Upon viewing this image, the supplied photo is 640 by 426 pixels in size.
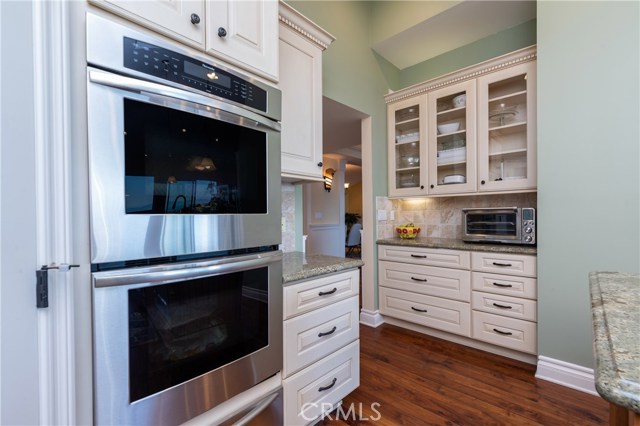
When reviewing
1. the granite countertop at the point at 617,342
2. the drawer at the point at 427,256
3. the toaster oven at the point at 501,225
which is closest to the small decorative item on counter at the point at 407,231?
the drawer at the point at 427,256

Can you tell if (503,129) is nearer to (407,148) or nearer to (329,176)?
(407,148)

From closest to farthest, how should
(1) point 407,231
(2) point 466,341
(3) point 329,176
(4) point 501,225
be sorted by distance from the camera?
(4) point 501,225, (2) point 466,341, (1) point 407,231, (3) point 329,176

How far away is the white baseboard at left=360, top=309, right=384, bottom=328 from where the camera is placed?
9.36 feet

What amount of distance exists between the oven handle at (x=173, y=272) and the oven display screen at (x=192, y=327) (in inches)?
1.0

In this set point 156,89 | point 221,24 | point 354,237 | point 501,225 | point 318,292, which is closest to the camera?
point 156,89

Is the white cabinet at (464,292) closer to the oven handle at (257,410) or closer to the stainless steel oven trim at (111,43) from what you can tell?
the oven handle at (257,410)

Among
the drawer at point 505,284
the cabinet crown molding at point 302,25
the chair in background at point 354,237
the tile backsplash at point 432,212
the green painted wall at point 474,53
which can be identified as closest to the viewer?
the cabinet crown molding at point 302,25

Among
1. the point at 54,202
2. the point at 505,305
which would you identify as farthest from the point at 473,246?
the point at 54,202

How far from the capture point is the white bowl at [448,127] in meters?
2.62

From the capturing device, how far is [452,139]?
2.67 metres

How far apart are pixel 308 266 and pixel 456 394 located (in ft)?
4.40

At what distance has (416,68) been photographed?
3.14 m

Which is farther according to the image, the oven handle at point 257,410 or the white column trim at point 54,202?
the oven handle at point 257,410

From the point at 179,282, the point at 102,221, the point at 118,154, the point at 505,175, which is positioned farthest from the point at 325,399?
the point at 505,175
